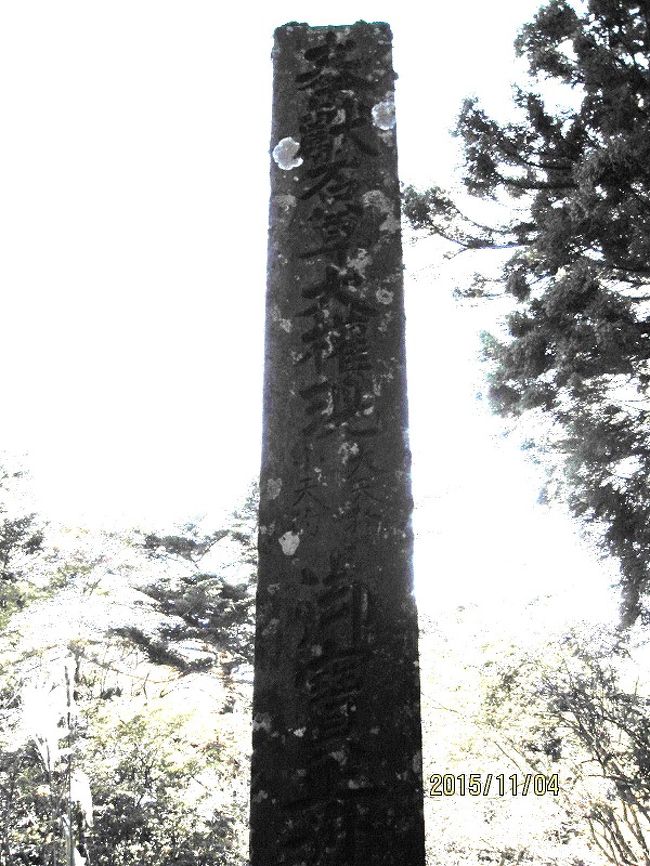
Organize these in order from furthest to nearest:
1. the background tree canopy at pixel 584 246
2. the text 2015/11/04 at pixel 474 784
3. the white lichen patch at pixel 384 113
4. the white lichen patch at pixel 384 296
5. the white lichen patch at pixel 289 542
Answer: the text 2015/11/04 at pixel 474 784
the background tree canopy at pixel 584 246
the white lichen patch at pixel 384 113
the white lichen patch at pixel 384 296
the white lichen patch at pixel 289 542

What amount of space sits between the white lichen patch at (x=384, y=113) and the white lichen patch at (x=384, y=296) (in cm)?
81

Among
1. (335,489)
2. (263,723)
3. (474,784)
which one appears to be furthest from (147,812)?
(335,489)

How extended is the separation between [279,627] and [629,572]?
5540mm

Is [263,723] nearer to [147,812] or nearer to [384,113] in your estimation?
[384,113]

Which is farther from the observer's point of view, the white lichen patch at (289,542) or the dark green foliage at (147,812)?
the dark green foliage at (147,812)

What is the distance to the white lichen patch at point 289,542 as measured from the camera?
6.50 feet

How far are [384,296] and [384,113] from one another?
91cm

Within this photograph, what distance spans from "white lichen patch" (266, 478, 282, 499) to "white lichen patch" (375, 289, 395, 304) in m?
0.81

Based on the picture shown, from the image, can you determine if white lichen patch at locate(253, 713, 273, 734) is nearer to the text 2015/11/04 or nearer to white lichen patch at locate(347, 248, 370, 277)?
white lichen patch at locate(347, 248, 370, 277)

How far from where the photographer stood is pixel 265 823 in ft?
5.57

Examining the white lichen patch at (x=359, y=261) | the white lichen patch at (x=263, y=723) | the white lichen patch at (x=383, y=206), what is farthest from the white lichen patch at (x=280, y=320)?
the white lichen patch at (x=263, y=723)

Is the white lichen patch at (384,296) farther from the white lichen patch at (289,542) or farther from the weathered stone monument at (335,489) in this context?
the white lichen patch at (289,542)

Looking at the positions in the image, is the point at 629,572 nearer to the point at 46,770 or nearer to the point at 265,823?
the point at 265,823

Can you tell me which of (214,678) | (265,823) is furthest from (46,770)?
(265,823)
